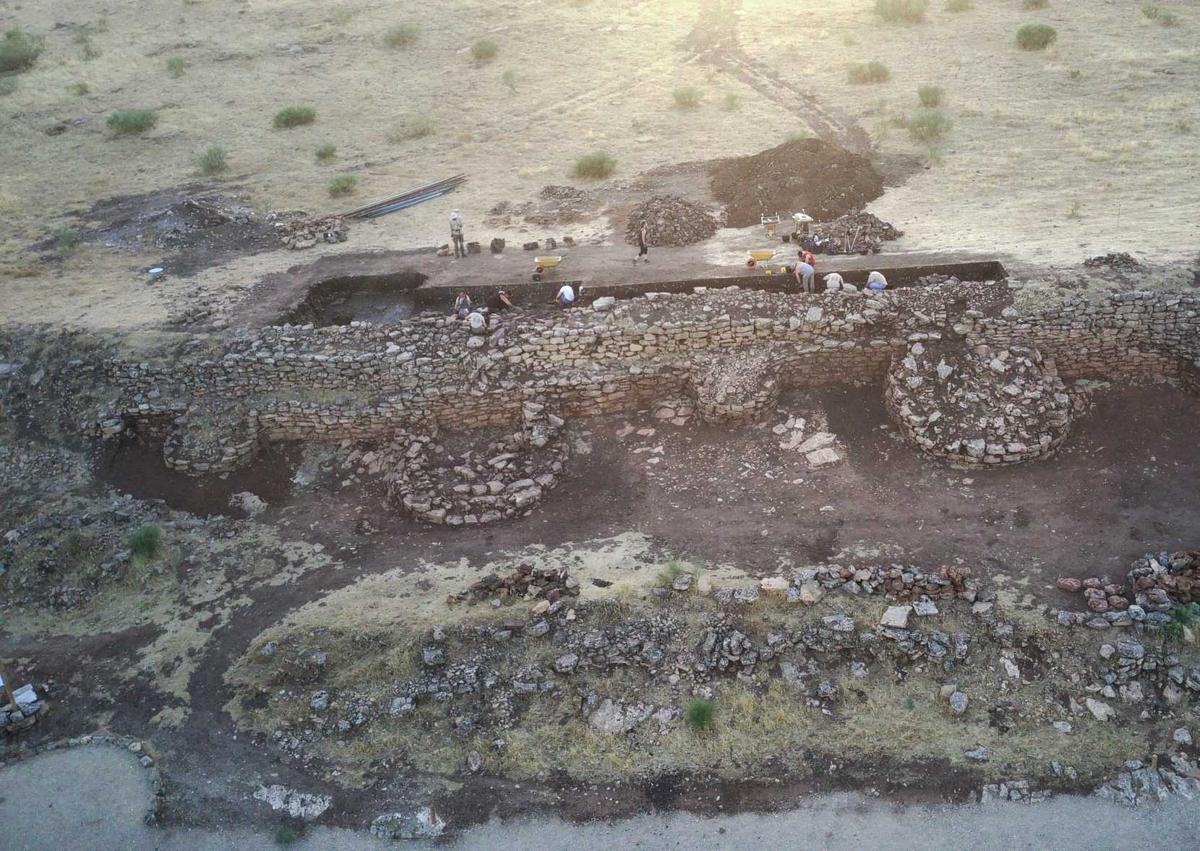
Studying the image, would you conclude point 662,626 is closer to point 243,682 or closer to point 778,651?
point 778,651

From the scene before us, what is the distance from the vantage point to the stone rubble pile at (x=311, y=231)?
1839cm

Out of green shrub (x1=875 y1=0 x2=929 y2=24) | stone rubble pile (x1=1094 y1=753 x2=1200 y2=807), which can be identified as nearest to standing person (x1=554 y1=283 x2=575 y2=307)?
stone rubble pile (x1=1094 y1=753 x2=1200 y2=807)

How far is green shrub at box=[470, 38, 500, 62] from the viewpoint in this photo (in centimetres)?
2817

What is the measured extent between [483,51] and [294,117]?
6873mm

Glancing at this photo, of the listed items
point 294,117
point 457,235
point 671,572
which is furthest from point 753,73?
point 671,572

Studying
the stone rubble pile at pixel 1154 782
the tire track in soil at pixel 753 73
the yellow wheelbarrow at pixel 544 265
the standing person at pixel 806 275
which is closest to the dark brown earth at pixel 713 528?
the stone rubble pile at pixel 1154 782

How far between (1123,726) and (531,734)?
19.1 ft

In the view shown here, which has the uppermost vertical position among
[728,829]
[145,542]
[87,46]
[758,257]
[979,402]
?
[87,46]

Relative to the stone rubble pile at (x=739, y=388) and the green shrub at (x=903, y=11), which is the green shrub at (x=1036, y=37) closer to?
the green shrub at (x=903, y=11)

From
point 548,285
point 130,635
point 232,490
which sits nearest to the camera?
point 130,635

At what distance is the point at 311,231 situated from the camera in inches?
737

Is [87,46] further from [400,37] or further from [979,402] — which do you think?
[979,402]

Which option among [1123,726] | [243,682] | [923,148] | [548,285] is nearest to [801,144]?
[923,148]

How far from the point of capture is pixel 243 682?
9672 millimetres
